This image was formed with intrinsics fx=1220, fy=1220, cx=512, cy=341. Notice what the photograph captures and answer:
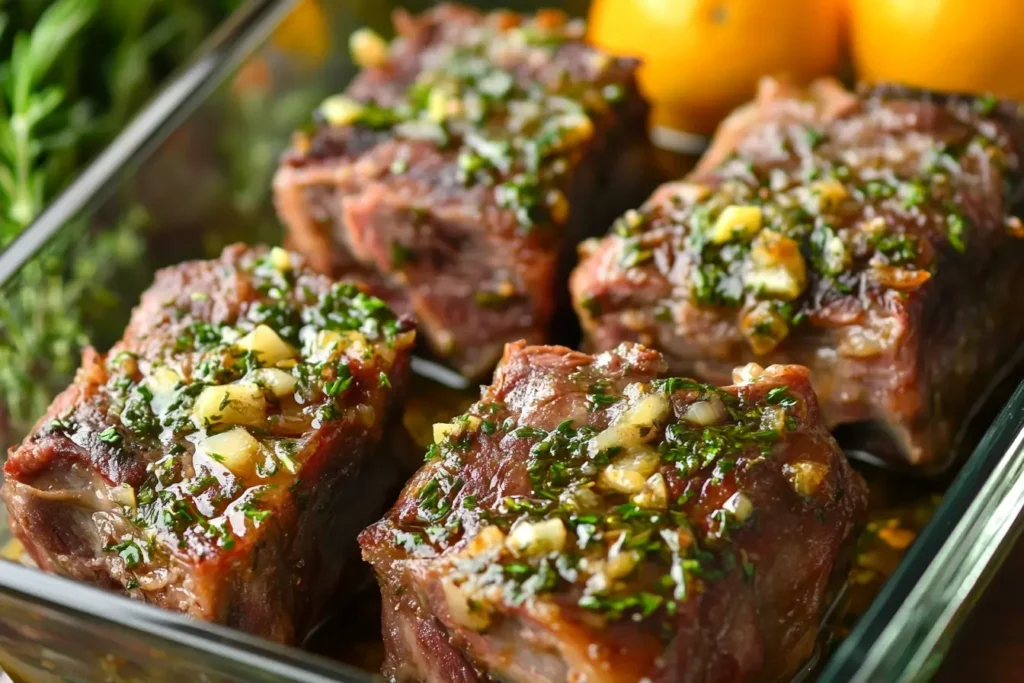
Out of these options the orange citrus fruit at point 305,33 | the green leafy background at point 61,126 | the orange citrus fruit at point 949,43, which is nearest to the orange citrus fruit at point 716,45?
the orange citrus fruit at point 949,43

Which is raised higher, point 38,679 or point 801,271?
point 801,271

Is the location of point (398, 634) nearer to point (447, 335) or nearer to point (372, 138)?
point (447, 335)

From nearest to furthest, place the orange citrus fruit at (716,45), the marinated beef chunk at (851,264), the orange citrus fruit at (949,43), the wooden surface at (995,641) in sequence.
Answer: the wooden surface at (995,641) < the marinated beef chunk at (851,264) < the orange citrus fruit at (949,43) < the orange citrus fruit at (716,45)

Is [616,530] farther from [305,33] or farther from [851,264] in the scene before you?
[305,33]

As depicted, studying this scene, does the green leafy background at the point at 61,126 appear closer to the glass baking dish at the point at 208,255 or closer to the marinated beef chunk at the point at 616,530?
the glass baking dish at the point at 208,255

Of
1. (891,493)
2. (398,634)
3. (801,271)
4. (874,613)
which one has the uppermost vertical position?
(801,271)

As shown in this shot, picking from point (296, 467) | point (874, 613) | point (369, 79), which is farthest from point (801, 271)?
point (369, 79)

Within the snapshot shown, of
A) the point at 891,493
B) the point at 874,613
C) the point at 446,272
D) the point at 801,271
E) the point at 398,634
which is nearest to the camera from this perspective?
the point at 874,613

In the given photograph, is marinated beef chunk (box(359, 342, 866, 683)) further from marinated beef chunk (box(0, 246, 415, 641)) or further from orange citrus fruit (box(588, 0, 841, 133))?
orange citrus fruit (box(588, 0, 841, 133))
